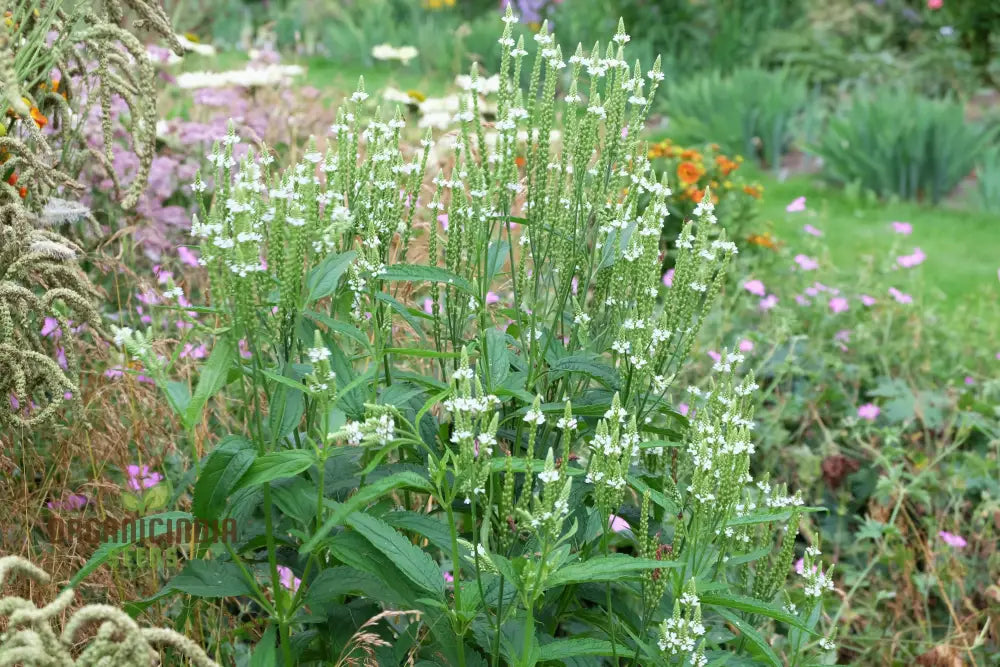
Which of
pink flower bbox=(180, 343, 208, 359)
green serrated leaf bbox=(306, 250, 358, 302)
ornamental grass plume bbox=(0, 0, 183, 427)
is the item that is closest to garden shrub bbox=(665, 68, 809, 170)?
pink flower bbox=(180, 343, 208, 359)

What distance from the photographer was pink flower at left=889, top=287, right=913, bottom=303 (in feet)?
14.1

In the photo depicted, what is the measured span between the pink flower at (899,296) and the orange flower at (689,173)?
1.04 metres

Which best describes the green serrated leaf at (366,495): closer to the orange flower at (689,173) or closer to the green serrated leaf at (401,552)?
the green serrated leaf at (401,552)

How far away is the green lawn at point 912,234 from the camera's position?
5.37 m

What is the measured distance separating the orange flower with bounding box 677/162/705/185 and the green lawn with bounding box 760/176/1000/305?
57 centimetres

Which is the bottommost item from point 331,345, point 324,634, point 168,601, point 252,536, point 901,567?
point 901,567

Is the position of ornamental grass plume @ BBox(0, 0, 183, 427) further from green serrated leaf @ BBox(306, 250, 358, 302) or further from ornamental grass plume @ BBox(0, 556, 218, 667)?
ornamental grass plume @ BBox(0, 556, 218, 667)

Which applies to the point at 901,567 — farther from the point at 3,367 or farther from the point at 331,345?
the point at 3,367

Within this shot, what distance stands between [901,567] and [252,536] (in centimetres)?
A: 218

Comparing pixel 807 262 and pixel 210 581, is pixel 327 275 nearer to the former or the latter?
pixel 210 581

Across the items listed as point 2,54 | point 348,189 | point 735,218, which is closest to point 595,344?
point 348,189

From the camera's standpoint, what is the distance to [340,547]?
1666 millimetres

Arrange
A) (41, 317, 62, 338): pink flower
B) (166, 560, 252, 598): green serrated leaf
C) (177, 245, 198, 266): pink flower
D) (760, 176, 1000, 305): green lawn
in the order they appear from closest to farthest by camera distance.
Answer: (166, 560, 252, 598): green serrated leaf
(41, 317, 62, 338): pink flower
(177, 245, 198, 266): pink flower
(760, 176, 1000, 305): green lawn

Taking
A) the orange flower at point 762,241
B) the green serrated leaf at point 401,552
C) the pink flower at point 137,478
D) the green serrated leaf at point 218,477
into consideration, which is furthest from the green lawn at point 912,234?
the green serrated leaf at point 218,477
